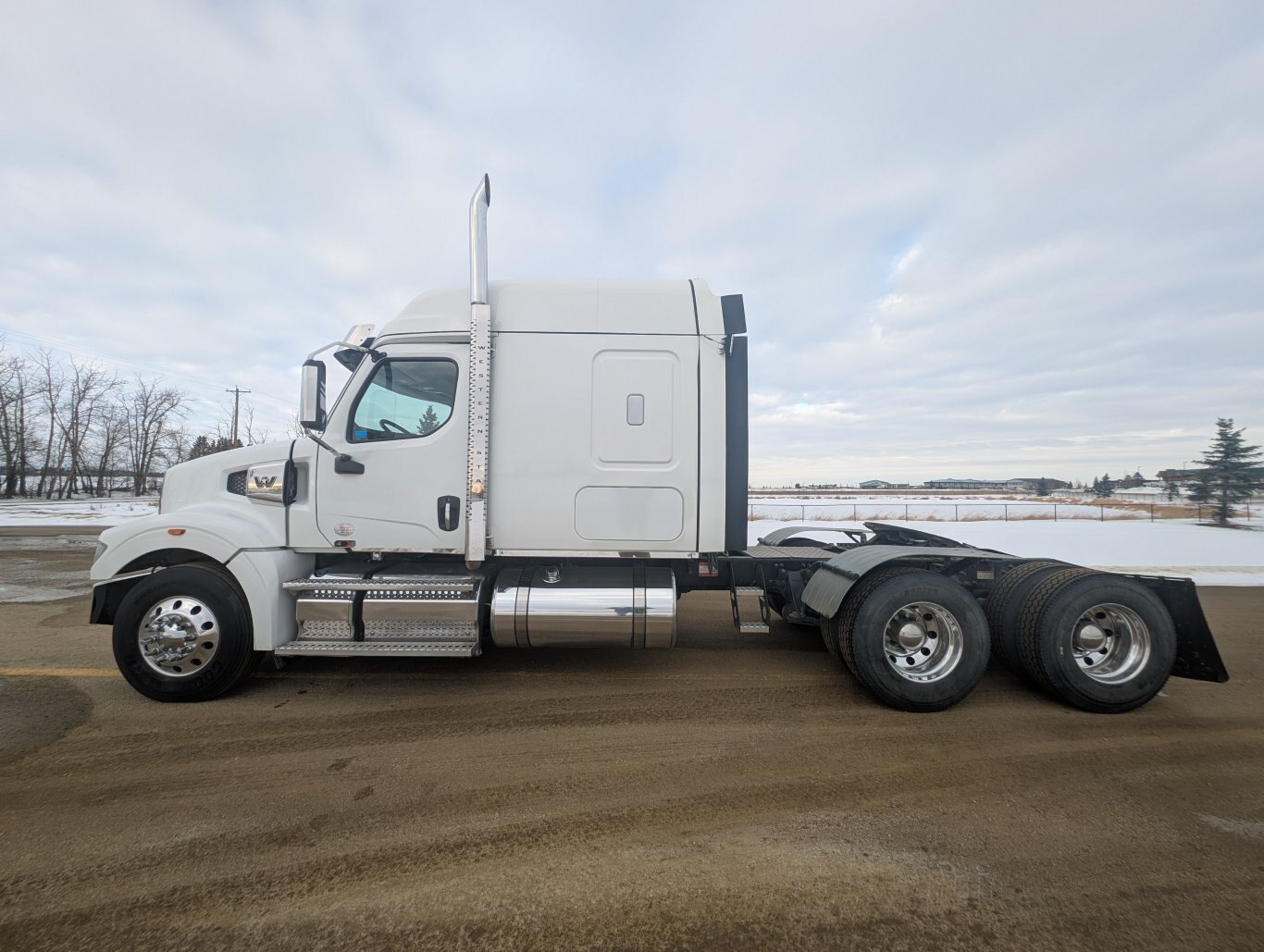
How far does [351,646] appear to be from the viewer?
3895mm

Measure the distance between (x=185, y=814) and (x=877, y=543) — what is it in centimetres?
530

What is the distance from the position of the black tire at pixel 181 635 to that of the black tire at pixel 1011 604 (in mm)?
5581

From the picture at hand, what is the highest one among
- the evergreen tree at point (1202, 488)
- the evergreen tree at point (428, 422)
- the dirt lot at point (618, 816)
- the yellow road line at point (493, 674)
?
the evergreen tree at point (1202, 488)

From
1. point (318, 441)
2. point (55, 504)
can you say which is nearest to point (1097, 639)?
point (318, 441)

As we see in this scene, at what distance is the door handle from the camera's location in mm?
4105

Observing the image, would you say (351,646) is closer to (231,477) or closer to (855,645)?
(231,477)

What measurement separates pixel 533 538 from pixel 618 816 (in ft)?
6.73

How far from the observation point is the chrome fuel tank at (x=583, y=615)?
13.2 feet

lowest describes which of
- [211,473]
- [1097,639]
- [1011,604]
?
[1097,639]

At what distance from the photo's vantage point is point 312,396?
393 cm

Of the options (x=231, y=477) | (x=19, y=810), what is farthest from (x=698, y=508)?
(x=19, y=810)

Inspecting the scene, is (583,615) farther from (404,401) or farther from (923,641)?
(923,641)

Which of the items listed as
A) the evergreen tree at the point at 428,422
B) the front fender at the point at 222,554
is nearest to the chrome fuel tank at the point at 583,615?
the evergreen tree at the point at 428,422

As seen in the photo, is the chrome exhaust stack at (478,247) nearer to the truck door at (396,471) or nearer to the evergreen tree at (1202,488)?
the truck door at (396,471)
